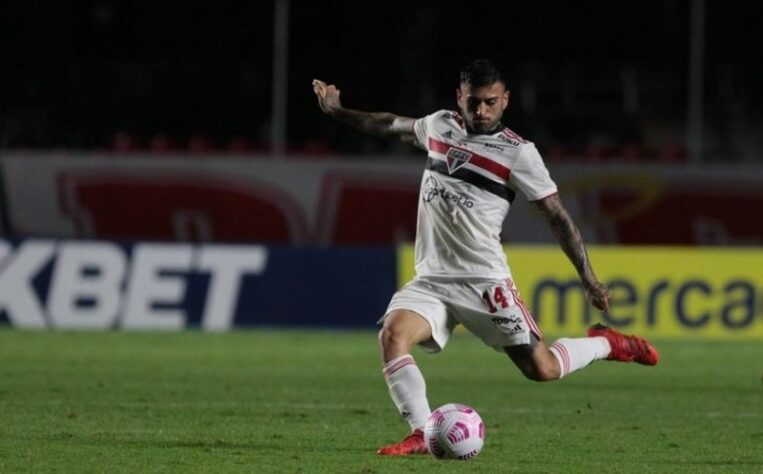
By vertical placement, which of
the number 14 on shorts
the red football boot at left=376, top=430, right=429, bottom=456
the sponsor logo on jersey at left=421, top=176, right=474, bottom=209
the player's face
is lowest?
the red football boot at left=376, top=430, right=429, bottom=456

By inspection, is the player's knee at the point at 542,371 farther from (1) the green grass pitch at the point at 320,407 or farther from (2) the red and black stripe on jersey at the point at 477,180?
(2) the red and black stripe on jersey at the point at 477,180

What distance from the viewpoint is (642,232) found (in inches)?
877

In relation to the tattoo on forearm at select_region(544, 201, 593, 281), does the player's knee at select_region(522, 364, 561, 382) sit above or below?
below

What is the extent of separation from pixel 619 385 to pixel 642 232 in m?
8.63

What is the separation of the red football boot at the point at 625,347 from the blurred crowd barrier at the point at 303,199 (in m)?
12.1

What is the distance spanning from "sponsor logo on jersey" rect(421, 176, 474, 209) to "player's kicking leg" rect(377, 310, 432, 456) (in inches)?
25.2

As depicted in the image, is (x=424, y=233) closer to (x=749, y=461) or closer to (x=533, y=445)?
(x=533, y=445)

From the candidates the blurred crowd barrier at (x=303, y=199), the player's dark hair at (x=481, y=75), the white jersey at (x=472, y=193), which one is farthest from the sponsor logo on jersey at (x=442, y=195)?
the blurred crowd barrier at (x=303, y=199)

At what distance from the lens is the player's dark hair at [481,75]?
8.35 m

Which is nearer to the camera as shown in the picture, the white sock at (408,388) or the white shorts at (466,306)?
the white sock at (408,388)

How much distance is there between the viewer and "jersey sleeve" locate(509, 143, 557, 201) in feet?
27.9

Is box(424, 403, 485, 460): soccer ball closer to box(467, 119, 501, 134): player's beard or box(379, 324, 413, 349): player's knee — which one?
box(379, 324, 413, 349): player's knee

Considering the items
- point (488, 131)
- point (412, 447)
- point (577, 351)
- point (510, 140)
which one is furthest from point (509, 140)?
point (412, 447)

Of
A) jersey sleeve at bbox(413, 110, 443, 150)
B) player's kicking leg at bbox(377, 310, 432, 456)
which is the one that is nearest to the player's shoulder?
jersey sleeve at bbox(413, 110, 443, 150)
